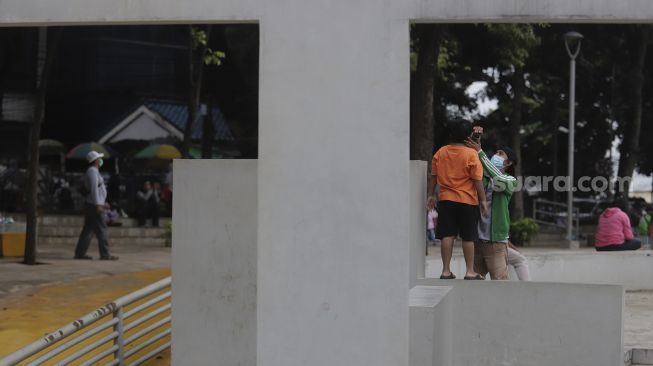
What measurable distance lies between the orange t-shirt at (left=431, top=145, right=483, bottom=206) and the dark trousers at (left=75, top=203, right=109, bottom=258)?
839 cm

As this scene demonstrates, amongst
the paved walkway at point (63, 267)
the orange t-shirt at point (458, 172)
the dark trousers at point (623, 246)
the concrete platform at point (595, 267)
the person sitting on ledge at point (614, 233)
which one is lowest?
the paved walkway at point (63, 267)

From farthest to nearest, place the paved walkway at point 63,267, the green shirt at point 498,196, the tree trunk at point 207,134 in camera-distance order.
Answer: the tree trunk at point 207,134 < the paved walkway at point 63,267 < the green shirt at point 498,196

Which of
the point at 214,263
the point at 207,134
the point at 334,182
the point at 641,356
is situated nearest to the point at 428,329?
the point at 334,182

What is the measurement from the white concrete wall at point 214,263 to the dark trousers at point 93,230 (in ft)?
28.1

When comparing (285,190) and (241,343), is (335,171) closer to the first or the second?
(285,190)

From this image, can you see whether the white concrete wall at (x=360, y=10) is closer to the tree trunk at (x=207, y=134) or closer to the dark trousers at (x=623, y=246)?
the dark trousers at (x=623, y=246)

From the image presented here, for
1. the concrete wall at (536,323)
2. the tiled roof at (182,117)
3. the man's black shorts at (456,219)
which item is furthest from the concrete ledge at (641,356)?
the tiled roof at (182,117)

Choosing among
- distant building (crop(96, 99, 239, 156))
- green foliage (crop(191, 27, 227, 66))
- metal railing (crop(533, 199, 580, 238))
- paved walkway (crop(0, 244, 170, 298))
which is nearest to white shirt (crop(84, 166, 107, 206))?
paved walkway (crop(0, 244, 170, 298))

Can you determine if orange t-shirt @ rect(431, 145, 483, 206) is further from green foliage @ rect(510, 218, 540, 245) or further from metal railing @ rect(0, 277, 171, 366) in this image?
green foliage @ rect(510, 218, 540, 245)

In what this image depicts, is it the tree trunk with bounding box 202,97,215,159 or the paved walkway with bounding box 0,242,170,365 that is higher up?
the tree trunk with bounding box 202,97,215,159

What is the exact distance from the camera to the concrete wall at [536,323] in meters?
7.45

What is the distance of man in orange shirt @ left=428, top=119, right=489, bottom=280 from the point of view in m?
7.65

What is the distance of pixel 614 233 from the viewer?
14844 millimetres

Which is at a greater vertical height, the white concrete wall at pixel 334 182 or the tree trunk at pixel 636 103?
the tree trunk at pixel 636 103
